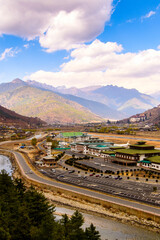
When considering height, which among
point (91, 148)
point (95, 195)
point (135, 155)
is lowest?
point (95, 195)

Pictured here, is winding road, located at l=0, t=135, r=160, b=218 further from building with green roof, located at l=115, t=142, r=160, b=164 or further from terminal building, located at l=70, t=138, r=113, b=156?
terminal building, located at l=70, t=138, r=113, b=156

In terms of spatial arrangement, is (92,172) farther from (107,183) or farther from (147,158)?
(147,158)

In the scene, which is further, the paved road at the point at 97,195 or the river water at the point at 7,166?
the river water at the point at 7,166

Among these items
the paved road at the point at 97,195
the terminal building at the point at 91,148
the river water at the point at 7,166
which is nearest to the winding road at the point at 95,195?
the paved road at the point at 97,195

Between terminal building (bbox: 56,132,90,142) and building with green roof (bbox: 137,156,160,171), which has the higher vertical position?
terminal building (bbox: 56,132,90,142)

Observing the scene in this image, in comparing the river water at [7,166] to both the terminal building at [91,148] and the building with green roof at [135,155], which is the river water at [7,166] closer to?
the terminal building at [91,148]

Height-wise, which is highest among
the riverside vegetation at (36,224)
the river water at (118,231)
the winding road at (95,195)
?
the riverside vegetation at (36,224)

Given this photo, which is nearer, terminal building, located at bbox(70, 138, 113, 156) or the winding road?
the winding road

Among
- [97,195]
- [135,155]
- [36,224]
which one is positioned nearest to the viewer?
[36,224]

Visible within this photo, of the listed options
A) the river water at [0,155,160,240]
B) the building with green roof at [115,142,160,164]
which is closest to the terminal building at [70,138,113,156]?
the building with green roof at [115,142,160,164]

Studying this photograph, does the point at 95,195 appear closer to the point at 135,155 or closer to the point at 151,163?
the point at 151,163

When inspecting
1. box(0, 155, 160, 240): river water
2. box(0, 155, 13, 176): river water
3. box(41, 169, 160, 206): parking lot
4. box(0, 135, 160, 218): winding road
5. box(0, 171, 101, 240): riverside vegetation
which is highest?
box(0, 171, 101, 240): riverside vegetation

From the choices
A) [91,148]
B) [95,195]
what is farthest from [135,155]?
[95,195]

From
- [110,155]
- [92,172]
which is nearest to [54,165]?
[92,172]
